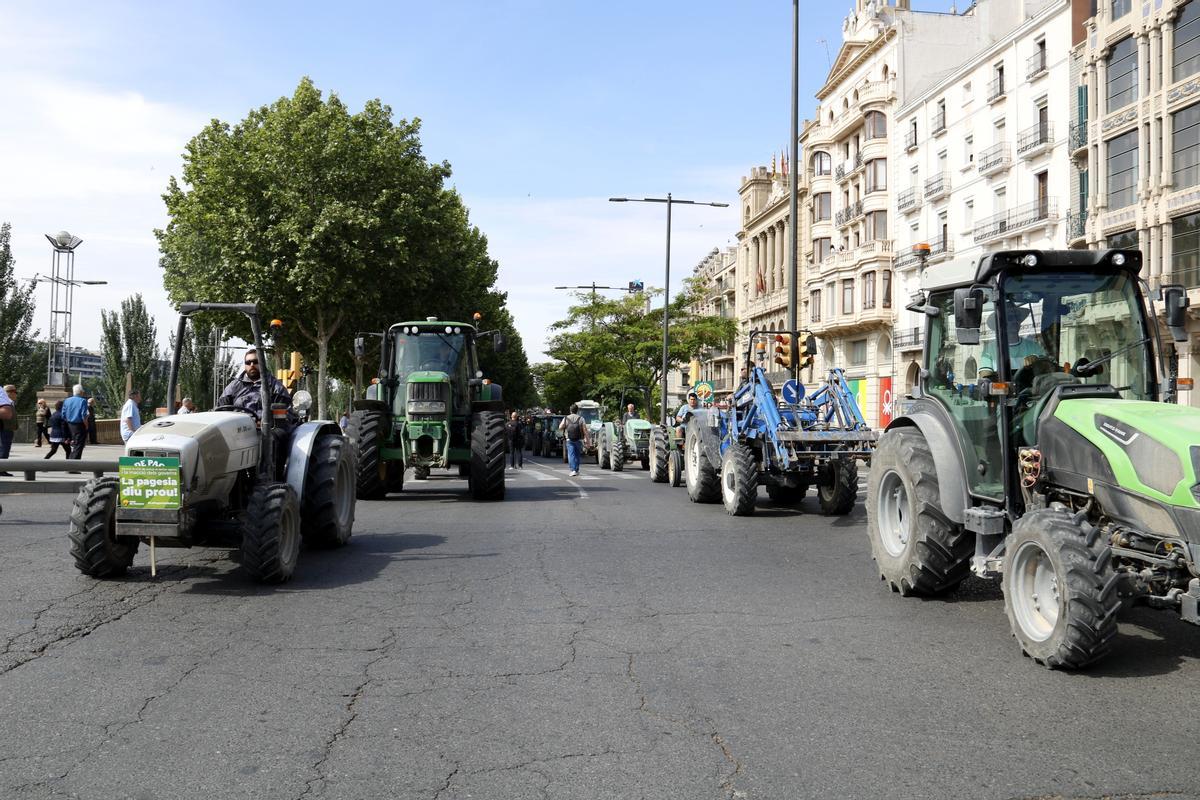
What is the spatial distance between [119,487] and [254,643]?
2301 millimetres

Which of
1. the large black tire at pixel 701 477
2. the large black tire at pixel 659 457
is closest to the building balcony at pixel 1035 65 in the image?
the large black tire at pixel 659 457

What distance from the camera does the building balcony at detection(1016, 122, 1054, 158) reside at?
38.1m

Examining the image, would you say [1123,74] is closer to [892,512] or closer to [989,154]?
[989,154]

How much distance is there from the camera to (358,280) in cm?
3209

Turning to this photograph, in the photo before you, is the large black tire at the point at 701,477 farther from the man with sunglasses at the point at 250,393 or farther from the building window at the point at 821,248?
the building window at the point at 821,248

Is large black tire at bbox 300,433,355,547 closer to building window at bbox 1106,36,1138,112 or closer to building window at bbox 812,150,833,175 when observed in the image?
building window at bbox 1106,36,1138,112

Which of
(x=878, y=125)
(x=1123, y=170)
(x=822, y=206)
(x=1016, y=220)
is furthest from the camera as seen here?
(x=822, y=206)

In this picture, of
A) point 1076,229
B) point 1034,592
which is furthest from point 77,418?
point 1076,229

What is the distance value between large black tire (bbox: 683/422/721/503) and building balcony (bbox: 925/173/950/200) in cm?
3259

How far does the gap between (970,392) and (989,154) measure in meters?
38.0

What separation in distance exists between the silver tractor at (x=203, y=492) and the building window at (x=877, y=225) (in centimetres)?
4528

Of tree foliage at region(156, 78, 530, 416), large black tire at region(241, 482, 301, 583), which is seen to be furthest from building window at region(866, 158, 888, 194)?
large black tire at region(241, 482, 301, 583)

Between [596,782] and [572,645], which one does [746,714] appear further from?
[572,645]

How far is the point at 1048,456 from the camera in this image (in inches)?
258
